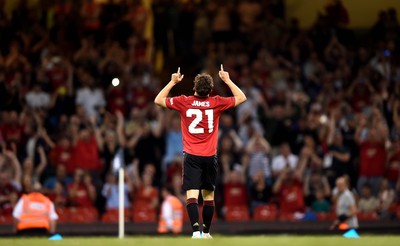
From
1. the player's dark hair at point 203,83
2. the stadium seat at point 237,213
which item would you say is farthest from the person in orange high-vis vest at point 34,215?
the player's dark hair at point 203,83

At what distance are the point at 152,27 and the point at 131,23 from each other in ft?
3.01

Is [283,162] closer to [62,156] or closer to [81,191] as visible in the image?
[81,191]

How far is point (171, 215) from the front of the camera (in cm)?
2319

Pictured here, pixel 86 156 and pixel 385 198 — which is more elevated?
pixel 86 156

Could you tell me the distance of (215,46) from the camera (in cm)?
2841

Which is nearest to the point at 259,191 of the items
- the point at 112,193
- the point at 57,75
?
the point at 112,193

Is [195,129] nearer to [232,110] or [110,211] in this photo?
[110,211]

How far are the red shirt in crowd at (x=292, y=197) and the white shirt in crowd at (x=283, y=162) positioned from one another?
473mm

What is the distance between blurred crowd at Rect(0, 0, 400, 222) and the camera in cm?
2502

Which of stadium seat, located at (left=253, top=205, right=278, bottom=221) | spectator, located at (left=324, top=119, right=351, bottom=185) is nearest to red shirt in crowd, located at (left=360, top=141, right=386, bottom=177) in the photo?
spectator, located at (left=324, top=119, right=351, bottom=185)

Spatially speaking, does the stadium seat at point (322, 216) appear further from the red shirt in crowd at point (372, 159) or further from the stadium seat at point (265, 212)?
the red shirt in crowd at point (372, 159)

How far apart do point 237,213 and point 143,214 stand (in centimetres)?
187

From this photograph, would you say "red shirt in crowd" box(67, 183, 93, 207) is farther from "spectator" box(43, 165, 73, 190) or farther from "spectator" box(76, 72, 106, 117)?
"spectator" box(76, 72, 106, 117)

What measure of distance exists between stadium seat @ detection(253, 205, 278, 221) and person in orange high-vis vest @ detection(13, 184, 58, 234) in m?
5.19
